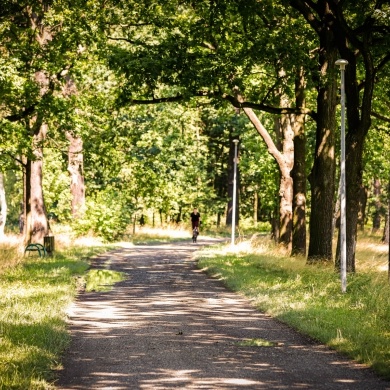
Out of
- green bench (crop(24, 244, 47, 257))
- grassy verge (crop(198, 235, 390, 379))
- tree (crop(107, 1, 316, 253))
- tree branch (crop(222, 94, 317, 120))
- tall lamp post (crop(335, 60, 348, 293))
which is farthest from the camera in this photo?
green bench (crop(24, 244, 47, 257))

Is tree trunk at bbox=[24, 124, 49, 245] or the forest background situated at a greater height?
the forest background

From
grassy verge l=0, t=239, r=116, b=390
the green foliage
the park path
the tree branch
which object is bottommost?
the park path

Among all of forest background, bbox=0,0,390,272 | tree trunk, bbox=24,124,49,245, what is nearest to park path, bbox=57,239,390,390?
forest background, bbox=0,0,390,272

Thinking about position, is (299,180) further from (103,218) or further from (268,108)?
(103,218)

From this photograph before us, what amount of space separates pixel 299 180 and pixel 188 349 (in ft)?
50.4

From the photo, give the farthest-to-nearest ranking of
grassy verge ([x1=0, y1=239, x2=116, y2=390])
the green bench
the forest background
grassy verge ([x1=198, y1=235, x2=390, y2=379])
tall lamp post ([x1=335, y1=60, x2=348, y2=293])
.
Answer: the green bench
the forest background
tall lamp post ([x1=335, y1=60, x2=348, y2=293])
grassy verge ([x1=198, y1=235, x2=390, y2=379])
grassy verge ([x1=0, y1=239, x2=116, y2=390])

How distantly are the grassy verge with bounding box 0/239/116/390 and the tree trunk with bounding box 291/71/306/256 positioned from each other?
7.02m

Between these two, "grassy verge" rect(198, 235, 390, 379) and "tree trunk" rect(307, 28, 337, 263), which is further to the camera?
"tree trunk" rect(307, 28, 337, 263)

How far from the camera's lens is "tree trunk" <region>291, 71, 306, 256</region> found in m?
24.5

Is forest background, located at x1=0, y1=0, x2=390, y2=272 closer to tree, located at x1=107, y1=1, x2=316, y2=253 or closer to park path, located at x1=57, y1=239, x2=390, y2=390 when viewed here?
tree, located at x1=107, y1=1, x2=316, y2=253

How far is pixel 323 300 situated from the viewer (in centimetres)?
1432

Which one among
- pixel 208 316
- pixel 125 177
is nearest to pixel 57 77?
pixel 208 316

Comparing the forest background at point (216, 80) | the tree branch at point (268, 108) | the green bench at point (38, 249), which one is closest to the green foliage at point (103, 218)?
the forest background at point (216, 80)

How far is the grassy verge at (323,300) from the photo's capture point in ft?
33.7
